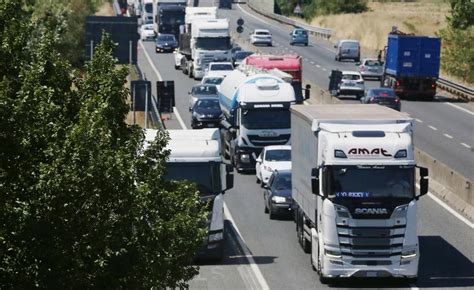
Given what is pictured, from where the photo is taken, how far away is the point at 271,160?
38.3 metres

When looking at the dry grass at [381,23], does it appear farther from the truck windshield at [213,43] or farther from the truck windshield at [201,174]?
the truck windshield at [201,174]

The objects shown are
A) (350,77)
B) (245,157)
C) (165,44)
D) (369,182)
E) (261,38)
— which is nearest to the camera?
(369,182)

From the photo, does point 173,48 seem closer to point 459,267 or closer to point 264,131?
point 264,131

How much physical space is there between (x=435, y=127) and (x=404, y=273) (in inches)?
1193

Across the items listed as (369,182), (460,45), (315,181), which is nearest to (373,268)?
(369,182)

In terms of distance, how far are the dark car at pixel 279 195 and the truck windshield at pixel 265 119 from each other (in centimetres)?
718

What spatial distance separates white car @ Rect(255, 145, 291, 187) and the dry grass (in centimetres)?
6421

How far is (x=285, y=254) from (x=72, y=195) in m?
16.3

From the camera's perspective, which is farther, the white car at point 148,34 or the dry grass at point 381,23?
the dry grass at point 381,23

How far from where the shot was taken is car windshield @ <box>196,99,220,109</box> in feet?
167

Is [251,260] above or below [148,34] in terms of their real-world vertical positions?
above

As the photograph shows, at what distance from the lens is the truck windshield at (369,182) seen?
24391 mm

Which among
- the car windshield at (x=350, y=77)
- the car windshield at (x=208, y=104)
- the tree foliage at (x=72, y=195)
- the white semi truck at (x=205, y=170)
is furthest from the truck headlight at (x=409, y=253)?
the car windshield at (x=350, y=77)

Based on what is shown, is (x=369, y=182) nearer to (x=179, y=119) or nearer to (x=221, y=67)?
(x=179, y=119)
